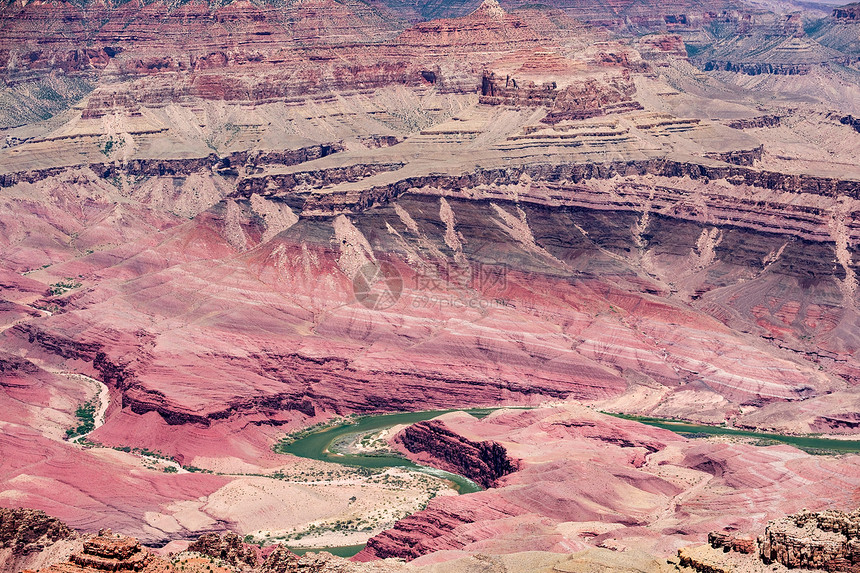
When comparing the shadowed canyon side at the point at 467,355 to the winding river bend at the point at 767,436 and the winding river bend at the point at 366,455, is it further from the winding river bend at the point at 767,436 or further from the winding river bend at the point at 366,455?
the winding river bend at the point at 767,436

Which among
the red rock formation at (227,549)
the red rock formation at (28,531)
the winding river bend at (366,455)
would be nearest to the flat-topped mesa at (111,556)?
the red rock formation at (227,549)

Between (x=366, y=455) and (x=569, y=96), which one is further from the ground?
(x=569, y=96)

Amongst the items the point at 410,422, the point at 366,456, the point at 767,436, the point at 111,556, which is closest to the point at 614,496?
the point at 366,456

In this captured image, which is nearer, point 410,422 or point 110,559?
point 110,559

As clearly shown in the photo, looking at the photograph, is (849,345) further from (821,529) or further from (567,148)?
(821,529)

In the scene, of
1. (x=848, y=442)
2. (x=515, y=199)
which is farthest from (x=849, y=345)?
(x=515, y=199)

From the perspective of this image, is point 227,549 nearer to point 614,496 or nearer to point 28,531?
point 28,531
